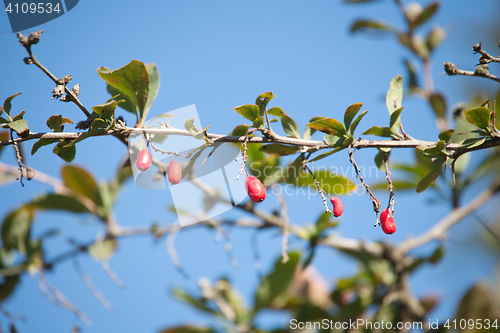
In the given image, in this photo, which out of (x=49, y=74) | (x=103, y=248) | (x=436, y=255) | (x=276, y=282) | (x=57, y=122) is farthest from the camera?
(x=103, y=248)

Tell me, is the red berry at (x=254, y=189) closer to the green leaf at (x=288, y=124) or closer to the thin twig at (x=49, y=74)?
the green leaf at (x=288, y=124)

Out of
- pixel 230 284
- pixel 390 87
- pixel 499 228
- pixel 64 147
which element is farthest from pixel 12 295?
pixel 499 228

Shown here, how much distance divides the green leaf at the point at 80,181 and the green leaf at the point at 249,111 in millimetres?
1763

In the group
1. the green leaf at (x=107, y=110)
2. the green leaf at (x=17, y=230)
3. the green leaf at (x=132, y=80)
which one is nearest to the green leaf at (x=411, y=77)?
the green leaf at (x=132, y=80)

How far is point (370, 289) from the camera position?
2438mm

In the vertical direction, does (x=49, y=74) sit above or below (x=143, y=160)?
above

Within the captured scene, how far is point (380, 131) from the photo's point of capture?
4.05ft

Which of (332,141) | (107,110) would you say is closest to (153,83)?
(107,110)

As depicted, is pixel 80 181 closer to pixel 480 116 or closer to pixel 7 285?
pixel 7 285

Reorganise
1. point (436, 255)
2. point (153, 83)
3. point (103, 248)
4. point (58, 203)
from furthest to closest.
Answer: point (58, 203), point (103, 248), point (436, 255), point (153, 83)

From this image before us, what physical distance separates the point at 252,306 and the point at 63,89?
6.48 ft

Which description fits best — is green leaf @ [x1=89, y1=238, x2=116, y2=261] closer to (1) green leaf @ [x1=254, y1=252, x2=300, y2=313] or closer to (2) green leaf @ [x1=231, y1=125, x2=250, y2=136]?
(1) green leaf @ [x1=254, y1=252, x2=300, y2=313]

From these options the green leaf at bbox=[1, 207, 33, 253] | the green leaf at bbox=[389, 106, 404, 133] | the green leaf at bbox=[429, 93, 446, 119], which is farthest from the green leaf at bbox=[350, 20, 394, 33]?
the green leaf at bbox=[1, 207, 33, 253]

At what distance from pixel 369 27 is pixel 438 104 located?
0.82 metres
